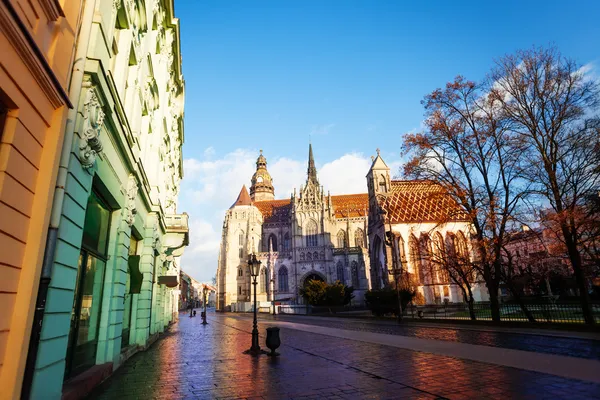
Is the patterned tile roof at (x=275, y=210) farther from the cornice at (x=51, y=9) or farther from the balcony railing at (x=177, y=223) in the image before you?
the cornice at (x=51, y=9)

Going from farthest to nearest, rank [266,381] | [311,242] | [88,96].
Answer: [311,242], [266,381], [88,96]

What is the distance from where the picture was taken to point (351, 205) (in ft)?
271

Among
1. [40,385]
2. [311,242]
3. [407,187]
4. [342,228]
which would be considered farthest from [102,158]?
[342,228]

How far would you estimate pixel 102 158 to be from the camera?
21.6ft

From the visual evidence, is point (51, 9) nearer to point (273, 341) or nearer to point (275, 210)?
point (273, 341)

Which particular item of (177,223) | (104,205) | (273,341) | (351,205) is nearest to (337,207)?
(351,205)

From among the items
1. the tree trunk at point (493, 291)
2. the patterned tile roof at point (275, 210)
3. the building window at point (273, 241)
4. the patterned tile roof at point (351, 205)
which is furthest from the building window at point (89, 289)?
the patterned tile roof at point (275, 210)

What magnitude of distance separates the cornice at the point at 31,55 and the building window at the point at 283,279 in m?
65.7

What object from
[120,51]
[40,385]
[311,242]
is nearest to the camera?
[40,385]

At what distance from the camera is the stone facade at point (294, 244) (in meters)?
66.4

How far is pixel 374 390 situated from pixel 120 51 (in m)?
9.03

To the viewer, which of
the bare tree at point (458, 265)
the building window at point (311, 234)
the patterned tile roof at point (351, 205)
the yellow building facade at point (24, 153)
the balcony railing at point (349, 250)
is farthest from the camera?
the patterned tile roof at point (351, 205)

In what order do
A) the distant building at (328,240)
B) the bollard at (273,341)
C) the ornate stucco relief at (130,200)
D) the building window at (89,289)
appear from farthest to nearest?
the distant building at (328,240), the bollard at (273,341), the ornate stucco relief at (130,200), the building window at (89,289)

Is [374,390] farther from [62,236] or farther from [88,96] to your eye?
[88,96]
